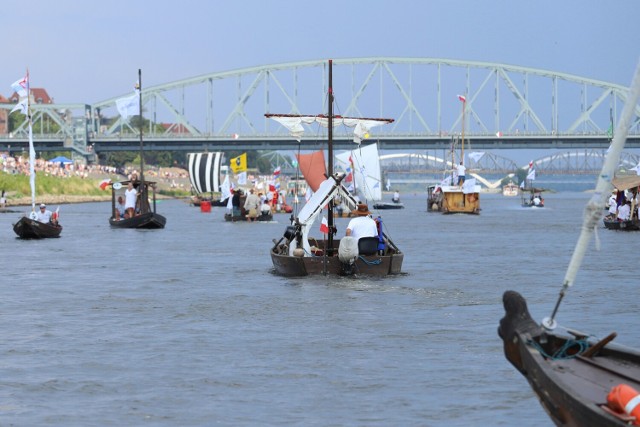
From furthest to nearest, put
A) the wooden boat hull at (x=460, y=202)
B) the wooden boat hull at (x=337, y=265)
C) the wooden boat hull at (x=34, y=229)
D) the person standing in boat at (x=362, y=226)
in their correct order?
the wooden boat hull at (x=460, y=202) → the wooden boat hull at (x=34, y=229) → the wooden boat hull at (x=337, y=265) → the person standing in boat at (x=362, y=226)

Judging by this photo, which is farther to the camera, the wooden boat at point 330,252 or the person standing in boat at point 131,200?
the person standing in boat at point 131,200

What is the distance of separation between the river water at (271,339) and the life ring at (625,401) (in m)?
3.85

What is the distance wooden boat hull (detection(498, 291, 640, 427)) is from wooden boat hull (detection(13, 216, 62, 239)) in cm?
4167

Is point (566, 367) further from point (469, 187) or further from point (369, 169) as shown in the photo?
point (369, 169)

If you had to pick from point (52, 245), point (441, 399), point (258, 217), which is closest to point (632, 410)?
point (441, 399)

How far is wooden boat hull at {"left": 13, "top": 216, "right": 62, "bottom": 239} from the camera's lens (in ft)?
174

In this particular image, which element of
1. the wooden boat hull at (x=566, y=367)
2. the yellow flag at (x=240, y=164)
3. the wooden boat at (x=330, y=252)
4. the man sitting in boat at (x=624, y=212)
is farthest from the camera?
the yellow flag at (x=240, y=164)

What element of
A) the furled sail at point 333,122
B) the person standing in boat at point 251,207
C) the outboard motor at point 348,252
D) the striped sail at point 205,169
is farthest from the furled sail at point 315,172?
the striped sail at point 205,169

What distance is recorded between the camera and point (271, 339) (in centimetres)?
2138

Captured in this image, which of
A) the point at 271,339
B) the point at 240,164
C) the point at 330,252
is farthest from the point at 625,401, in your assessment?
the point at 240,164

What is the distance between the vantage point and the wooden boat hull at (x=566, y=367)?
36.8 feet

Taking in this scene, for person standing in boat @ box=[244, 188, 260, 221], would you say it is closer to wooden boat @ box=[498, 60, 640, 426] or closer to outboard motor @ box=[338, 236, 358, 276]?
outboard motor @ box=[338, 236, 358, 276]

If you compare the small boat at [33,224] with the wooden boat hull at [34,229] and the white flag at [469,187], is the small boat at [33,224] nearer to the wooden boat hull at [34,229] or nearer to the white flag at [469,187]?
the wooden boat hull at [34,229]

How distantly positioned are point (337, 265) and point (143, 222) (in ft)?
114
